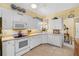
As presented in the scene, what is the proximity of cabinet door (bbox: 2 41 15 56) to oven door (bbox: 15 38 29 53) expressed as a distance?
0.28 feet

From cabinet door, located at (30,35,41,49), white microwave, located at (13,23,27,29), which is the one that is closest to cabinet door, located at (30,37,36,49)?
cabinet door, located at (30,35,41,49)

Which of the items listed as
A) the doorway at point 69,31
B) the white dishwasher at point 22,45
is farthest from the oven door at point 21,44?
the doorway at point 69,31

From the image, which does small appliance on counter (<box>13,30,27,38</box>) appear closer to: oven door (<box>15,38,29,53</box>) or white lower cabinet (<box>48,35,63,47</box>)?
oven door (<box>15,38,29,53</box>)

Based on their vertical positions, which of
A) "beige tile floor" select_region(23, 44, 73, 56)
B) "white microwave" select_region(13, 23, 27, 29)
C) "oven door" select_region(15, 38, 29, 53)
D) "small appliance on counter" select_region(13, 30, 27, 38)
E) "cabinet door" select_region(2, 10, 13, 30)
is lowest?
"beige tile floor" select_region(23, 44, 73, 56)

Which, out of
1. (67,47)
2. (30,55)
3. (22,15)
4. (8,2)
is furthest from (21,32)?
(67,47)

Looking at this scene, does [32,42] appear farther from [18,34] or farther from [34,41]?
[18,34]

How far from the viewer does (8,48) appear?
5.45ft

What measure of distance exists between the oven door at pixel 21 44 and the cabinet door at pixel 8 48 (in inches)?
3.4

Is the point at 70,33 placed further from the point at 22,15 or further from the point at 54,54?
the point at 22,15

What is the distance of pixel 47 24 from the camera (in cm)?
174

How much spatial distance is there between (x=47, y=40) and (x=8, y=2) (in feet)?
3.21

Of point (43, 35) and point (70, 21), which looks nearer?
point (70, 21)

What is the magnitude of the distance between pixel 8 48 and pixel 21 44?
23 cm

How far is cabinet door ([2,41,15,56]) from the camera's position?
1.63 metres
